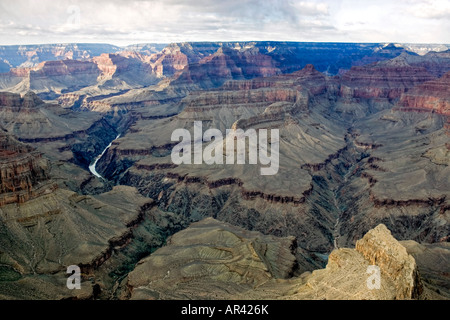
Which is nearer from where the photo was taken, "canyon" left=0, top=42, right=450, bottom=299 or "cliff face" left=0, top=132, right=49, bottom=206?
"canyon" left=0, top=42, right=450, bottom=299

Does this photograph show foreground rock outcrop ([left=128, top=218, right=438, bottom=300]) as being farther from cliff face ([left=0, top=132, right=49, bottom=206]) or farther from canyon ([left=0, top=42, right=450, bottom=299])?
cliff face ([left=0, top=132, right=49, bottom=206])

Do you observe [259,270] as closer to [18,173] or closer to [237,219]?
[237,219]

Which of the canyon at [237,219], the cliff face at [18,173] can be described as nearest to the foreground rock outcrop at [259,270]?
the canyon at [237,219]

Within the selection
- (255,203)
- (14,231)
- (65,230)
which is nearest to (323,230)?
(255,203)

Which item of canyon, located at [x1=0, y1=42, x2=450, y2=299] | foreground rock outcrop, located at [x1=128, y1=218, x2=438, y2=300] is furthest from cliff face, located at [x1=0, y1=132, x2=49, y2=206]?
foreground rock outcrop, located at [x1=128, y1=218, x2=438, y2=300]

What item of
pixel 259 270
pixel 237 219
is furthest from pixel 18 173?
pixel 237 219

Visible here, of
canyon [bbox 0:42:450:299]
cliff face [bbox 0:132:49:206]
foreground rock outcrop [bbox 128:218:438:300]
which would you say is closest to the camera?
foreground rock outcrop [bbox 128:218:438:300]

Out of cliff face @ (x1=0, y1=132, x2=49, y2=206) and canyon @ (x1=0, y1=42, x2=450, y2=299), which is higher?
cliff face @ (x1=0, y1=132, x2=49, y2=206)

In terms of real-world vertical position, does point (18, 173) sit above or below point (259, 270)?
above

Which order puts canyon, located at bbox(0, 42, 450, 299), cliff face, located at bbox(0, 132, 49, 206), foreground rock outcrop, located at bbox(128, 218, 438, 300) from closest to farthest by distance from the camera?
foreground rock outcrop, located at bbox(128, 218, 438, 300), canyon, located at bbox(0, 42, 450, 299), cliff face, located at bbox(0, 132, 49, 206)
